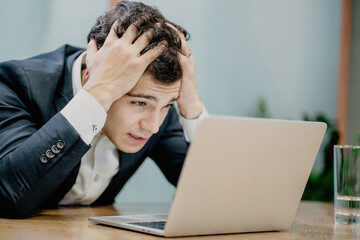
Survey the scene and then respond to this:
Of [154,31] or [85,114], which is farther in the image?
[154,31]

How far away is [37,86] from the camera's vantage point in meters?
1.66

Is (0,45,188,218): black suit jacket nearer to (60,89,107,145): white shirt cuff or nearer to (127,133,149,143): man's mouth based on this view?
(60,89,107,145): white shirt cuff

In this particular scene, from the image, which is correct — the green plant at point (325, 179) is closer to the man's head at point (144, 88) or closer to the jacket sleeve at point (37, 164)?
the man's head at point (144, 88)

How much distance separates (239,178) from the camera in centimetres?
111

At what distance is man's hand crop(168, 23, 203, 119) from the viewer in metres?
1.80

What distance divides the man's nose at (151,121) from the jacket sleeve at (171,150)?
53cm

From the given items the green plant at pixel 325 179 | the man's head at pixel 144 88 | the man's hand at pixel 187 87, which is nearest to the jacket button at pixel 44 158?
the man's head at pixel 144 88

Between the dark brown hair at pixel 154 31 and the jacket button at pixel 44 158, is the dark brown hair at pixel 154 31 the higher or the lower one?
the higher one

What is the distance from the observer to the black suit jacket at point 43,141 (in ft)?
4.34

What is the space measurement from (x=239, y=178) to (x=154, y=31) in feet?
2.30

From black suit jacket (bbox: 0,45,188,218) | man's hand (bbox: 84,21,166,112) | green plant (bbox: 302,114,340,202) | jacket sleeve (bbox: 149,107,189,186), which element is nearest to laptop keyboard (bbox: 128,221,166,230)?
black suit jacket (bbox: 0,45,188,218)

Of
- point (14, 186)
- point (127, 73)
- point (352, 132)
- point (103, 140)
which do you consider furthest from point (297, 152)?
point (352, 132)

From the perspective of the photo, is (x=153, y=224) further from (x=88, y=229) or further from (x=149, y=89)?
(x=149, y=89)

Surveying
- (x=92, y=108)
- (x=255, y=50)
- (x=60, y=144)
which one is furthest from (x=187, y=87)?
(x=255, y=50)
